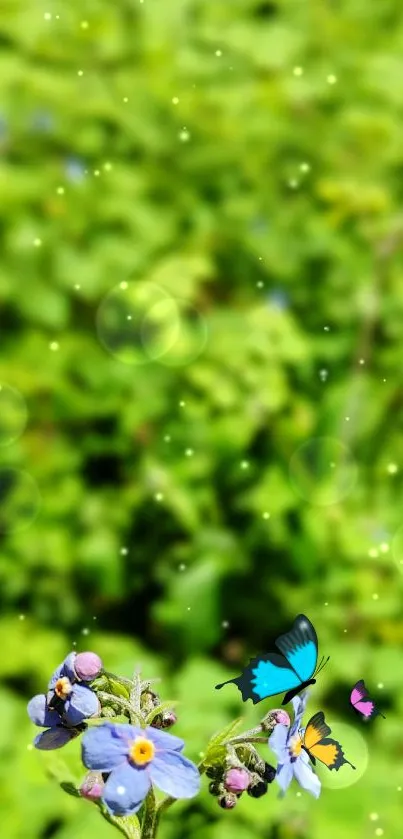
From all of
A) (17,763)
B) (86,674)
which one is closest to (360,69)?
(17,763)

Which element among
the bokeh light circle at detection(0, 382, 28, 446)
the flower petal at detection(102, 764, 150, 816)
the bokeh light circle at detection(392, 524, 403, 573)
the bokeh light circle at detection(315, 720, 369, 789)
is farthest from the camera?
the bokeh light circle at detection(0, 382, 28, 446)

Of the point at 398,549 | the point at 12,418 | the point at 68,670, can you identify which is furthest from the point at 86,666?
the point at 12,418

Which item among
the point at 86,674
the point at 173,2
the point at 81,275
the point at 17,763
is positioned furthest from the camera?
the point at 173,2

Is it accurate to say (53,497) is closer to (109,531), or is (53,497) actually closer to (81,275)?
(109,531)

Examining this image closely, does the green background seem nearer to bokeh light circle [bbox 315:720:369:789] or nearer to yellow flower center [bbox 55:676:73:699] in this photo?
bokeh light circle [bbox 315:720:369:789]

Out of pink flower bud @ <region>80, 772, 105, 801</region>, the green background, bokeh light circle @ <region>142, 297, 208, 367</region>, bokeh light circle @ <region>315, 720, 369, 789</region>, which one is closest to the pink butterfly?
pink flower bud @ <region>80, 772, 105, 801</region>

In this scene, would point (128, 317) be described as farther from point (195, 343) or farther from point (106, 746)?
point (106, 746)

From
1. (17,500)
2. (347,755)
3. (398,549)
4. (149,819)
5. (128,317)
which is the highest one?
(149,819)
